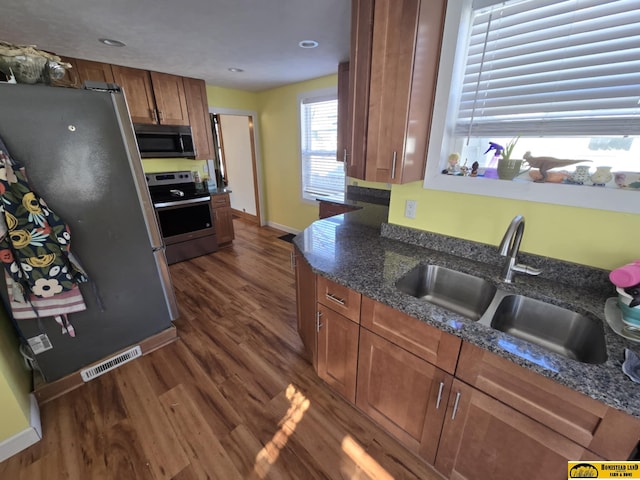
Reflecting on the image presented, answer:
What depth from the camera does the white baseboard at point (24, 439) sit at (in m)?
1.33

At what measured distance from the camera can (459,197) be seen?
1437mm

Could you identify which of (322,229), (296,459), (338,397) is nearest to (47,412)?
(296,459)

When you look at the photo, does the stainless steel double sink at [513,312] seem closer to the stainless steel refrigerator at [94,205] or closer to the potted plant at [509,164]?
the potted plant at [509,164]

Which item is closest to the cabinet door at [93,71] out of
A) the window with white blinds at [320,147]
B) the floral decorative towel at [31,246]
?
the floral decorative towel at [31,246]

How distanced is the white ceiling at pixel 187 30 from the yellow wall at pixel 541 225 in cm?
145

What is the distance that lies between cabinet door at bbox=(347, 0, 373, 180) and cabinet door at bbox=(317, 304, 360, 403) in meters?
0.83

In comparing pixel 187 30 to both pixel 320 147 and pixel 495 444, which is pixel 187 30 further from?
pixel 495 444

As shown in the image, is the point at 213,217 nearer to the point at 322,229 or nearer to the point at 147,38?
the point at 147,38

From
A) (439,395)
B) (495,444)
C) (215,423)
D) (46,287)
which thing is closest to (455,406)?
(439,395)

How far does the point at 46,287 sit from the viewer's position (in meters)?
1.43

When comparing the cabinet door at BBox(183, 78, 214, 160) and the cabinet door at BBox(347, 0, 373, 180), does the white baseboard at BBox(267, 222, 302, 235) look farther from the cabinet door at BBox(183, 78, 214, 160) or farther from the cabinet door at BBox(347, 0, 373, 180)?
the cabinet door at BBox(347, 0, 373, 180)

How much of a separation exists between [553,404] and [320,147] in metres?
3.74

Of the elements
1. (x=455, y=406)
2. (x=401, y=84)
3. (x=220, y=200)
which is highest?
(x=401, y=84)

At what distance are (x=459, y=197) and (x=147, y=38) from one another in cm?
277
